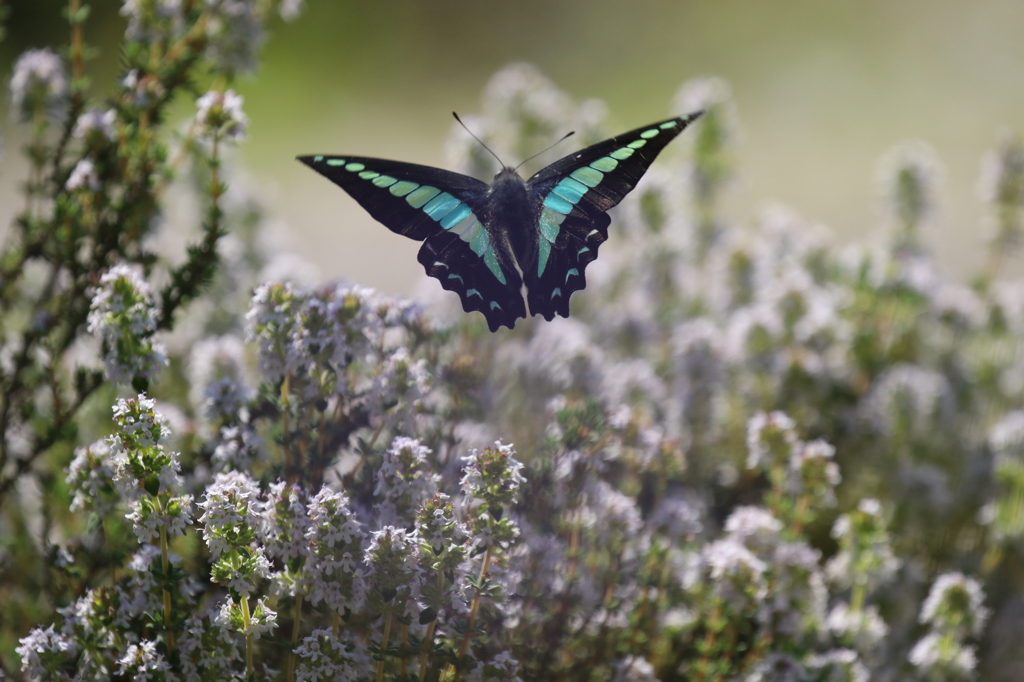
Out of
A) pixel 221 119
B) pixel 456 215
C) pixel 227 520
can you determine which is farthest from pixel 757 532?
pixel 221 119

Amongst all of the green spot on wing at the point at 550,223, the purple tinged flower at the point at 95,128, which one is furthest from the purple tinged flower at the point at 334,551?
the purple tinged flower at the point at 95,128

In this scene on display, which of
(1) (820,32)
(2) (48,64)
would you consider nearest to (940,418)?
(2) (48,64)

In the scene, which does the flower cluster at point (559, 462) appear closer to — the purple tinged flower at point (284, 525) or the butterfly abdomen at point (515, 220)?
the purple tinged flower at point (284, 525)

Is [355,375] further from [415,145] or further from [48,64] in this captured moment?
[415,145]

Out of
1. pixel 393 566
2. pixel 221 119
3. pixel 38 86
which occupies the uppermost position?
pixel 38 86

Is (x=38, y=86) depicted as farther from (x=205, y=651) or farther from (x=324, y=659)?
(x=324, y=659)

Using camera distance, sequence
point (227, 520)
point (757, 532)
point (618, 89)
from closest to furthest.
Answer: point (227, 520) < point (757, 532) < point (618, 89)
